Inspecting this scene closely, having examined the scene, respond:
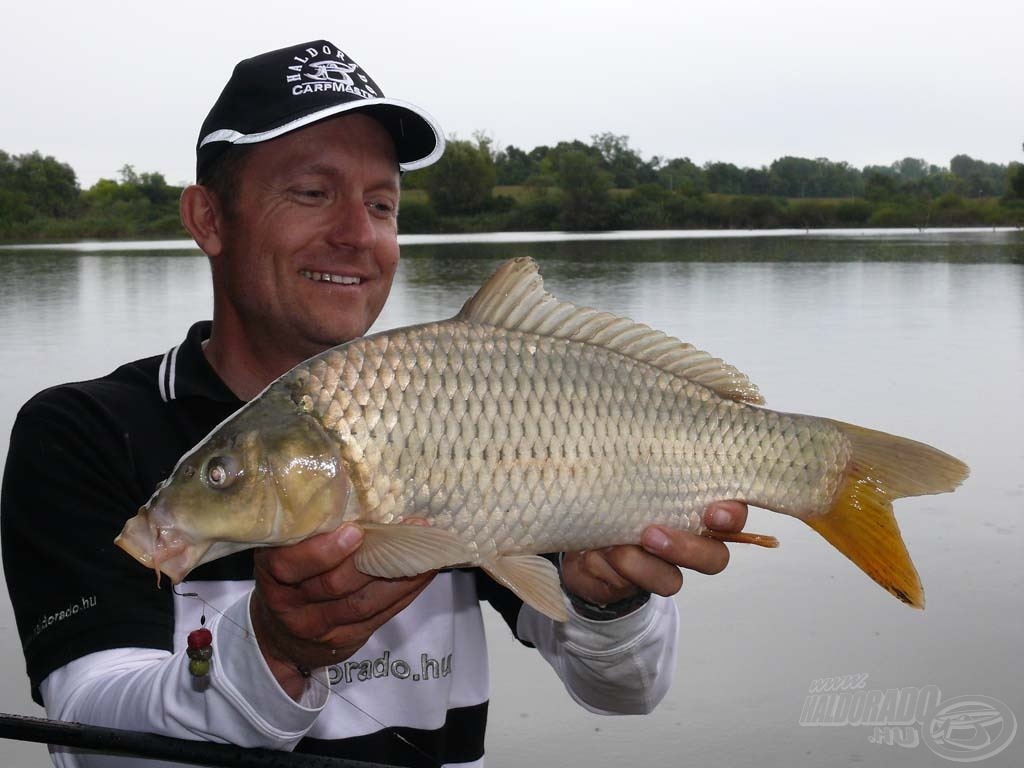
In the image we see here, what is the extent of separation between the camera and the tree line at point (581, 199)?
140 feet

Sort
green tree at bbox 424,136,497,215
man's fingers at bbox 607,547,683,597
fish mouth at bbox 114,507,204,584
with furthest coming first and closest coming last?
green tree at bbox 424,136,497,215 < man's fingers at bbox 607,547,683,597 < fish mouth at bbox 114,507,204,584

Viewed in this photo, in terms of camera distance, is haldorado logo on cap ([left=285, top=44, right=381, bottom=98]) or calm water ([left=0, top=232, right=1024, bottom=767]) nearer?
haldorado logo on cap ([left=285, top=44, right=381, bottom=98])

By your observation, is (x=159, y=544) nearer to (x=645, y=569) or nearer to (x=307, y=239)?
(x=645, y=569)

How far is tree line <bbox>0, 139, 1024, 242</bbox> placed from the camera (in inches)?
1678

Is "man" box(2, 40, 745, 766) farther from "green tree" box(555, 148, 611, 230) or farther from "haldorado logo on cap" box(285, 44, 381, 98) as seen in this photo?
"green tree" box(555, 148, 611, 230)

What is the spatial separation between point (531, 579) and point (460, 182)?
152ft

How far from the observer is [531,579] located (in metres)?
1.28

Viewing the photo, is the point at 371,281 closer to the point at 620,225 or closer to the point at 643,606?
the point at 643,606

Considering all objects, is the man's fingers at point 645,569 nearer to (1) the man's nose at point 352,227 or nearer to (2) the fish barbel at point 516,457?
(2) the fish barbel at point 516,457

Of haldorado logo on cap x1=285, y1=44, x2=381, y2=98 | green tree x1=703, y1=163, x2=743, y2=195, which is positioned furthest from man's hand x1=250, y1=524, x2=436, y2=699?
green tree x1=703, y1=163, x2=743, y2=195

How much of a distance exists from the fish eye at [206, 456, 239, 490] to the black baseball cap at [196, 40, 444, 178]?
2.46ft

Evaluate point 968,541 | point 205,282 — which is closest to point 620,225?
point 205,282

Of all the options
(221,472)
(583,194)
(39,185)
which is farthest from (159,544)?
(39,185)

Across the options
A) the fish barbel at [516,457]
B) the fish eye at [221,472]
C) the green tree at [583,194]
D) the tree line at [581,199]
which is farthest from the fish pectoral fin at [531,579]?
the green tree at [583,194]
